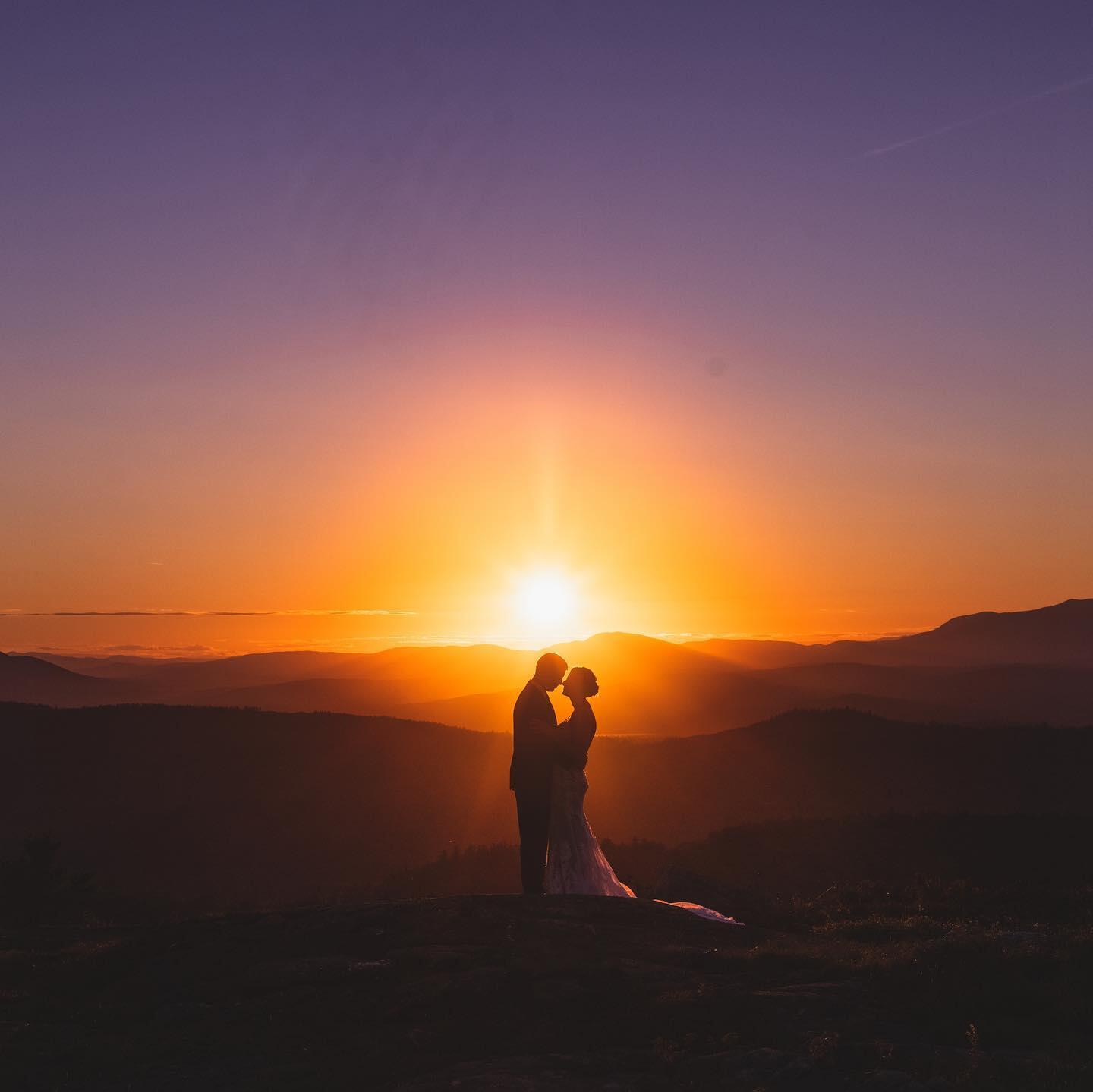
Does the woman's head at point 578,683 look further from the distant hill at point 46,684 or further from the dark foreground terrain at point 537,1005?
the distant hill at point 46,684

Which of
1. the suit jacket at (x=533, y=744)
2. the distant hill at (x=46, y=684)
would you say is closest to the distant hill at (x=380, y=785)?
the suit jacket at (x=533, y=744)

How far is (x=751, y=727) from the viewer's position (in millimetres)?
40281

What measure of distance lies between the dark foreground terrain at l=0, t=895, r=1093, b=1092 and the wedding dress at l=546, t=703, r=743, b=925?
1100 millimetres

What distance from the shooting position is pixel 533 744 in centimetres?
1315

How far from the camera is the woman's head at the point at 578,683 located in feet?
42.8

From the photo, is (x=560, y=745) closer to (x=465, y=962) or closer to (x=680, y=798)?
(x=465, y=962)

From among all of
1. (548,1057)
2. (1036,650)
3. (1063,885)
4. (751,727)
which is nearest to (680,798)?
(751,727)

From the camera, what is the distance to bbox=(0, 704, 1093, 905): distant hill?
97.7 feet

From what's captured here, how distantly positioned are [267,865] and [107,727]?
16.7 m

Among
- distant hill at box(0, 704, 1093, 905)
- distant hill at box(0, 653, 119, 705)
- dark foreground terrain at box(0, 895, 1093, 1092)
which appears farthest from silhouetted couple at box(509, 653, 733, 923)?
distant hill at box(0, 653, 119, 705)

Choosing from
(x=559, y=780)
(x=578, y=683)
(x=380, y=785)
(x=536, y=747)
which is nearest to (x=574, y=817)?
(x=559, y=780)

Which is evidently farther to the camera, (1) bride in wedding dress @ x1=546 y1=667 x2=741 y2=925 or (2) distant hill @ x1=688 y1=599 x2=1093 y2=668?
(2) distant hill @ x1=688 y1=599 x2=1093 y2=668

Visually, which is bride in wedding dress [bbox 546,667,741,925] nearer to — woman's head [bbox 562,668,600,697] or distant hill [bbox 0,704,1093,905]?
woman's head [bbox 562,668,600,697]

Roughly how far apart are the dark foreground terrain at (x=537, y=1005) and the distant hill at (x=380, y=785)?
1422 cm
